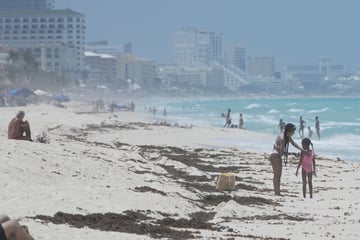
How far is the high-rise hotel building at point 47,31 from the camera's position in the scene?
174 m

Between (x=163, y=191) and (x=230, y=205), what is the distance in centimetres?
135

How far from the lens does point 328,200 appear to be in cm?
1504

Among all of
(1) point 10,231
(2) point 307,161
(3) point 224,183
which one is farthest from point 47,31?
(1) point 10,231

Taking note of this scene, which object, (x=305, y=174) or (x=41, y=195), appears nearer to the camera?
(x=41, y=195)

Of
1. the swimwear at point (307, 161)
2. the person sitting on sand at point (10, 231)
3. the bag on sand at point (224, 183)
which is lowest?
the bag on sand at point (224, 183)

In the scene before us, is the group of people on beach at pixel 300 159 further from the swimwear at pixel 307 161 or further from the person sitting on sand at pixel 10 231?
the person sitting on sand at pixel 10 231

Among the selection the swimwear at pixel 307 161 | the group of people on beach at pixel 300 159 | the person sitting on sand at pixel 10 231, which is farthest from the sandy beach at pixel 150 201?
the person sitting on sand at pixel 10 231

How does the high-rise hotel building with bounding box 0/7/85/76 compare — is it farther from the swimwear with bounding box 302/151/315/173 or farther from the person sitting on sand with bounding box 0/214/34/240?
the person sitting on sand with bounding box 0/214/34/240

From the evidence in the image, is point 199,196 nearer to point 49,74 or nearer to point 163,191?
point 163,191

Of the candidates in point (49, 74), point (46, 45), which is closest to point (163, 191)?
point (49, 74)

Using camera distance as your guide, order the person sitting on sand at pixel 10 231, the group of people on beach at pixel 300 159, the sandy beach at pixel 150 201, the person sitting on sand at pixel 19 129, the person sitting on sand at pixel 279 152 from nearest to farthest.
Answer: the person sitting on sand at pixel 10 231
the sandy beach at pixel 150 201
the group of people on beach at pixel 300 159
the person sitting on sand at pixel 279 152
the person sitting on sand at pixel 19 129

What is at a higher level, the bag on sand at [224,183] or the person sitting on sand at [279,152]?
the person sitting on sand at [279,152]

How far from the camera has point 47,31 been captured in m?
181

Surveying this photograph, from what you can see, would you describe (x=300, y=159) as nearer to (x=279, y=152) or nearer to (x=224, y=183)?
(x=279, y=152)
